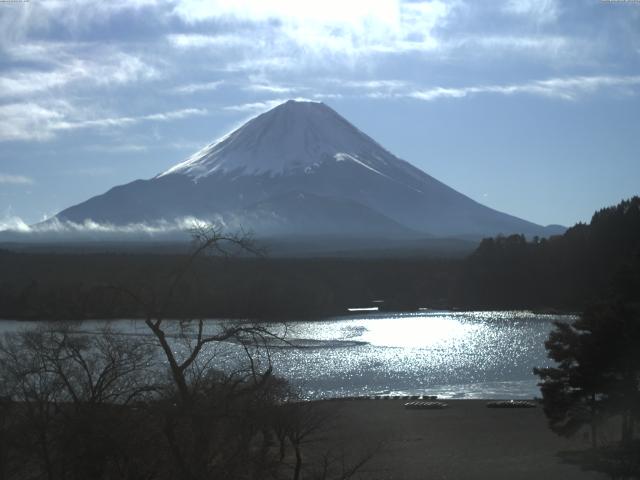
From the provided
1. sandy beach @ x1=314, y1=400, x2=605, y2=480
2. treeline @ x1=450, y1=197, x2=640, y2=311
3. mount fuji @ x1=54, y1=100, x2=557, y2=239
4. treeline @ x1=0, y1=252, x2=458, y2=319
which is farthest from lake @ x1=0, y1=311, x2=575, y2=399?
mount fuji @ x1=54, y1=100, x2=557, y2=239

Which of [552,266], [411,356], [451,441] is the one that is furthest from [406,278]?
[451,441]

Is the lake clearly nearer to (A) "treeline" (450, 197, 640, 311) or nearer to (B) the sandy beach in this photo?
(B) the sandy beach

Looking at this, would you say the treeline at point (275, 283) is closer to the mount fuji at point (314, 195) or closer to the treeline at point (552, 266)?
the treeline at point (552, 266)

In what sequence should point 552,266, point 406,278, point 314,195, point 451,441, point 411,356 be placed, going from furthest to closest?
1. point 314,195
2. point 406,278
3. point 552,266
4. point 411,356
5. point 451,441

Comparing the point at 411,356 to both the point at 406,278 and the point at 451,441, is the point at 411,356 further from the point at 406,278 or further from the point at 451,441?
the point at 406,278

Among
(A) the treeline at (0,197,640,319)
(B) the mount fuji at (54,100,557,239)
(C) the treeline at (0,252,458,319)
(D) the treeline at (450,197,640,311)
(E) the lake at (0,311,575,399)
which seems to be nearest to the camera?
(E) the lake at (0,311,575,399)

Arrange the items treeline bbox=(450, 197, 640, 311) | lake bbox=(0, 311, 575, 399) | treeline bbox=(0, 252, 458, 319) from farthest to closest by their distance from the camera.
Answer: treeline bbox=(450, 197, 640, 311)
treeline bbox=(0, 252, 458, 319)
lake bbox=(0, 311, 575, 399)
